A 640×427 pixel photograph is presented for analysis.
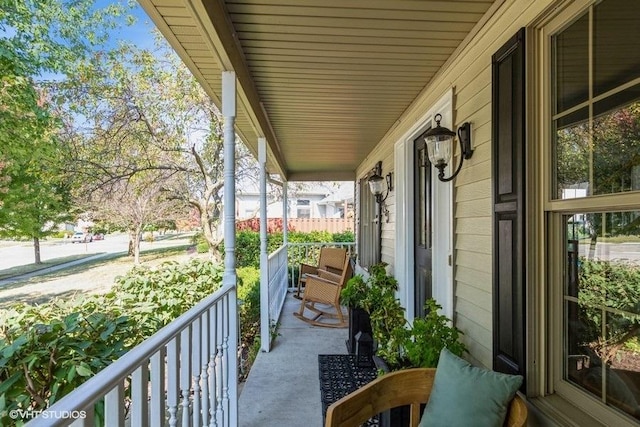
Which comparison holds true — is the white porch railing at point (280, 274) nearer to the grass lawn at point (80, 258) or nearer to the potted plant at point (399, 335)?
the potted plant at point (399, 335)

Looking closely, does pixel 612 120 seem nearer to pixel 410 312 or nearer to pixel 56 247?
pixel 410 312

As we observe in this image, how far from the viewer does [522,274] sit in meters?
1.56

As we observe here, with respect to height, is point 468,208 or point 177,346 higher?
point 468,208

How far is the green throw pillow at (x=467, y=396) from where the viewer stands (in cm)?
138

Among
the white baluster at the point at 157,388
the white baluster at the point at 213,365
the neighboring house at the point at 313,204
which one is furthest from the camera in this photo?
the neighboring house at the point at 313,204

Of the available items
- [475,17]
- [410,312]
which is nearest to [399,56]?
[475,17]

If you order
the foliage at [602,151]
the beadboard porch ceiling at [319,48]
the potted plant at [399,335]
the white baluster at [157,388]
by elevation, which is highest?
the beadboard porch ceiling at [319,48]

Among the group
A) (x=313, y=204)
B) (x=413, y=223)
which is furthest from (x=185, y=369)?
(x=313, y=204)

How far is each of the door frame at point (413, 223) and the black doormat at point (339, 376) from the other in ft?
2.27

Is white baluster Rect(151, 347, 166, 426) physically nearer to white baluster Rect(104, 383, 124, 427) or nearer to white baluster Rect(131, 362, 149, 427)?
white baluster Rect(131, 362, 149, 427)

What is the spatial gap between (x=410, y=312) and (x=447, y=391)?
2.24m

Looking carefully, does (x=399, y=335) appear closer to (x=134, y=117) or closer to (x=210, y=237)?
(x=210, y=237)

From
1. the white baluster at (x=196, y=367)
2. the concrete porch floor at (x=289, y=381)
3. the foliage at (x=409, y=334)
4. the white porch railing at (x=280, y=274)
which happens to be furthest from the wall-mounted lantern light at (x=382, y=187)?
the white baluster at (x=196, y=367)

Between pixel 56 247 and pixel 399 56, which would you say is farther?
pixel 56 247
